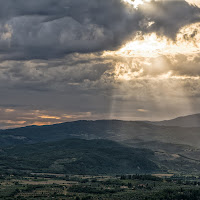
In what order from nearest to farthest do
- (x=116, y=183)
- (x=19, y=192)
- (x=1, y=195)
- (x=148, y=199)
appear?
(x=148, y=199) < (x=1, y=195) < (x=19, y=192) < (x=116, y=183)

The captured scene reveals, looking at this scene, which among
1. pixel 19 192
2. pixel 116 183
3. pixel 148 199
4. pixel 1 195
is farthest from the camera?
pixel 116 183

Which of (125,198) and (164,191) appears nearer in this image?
(125,198)

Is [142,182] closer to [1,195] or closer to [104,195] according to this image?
[104,195]

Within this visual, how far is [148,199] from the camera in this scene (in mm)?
139000

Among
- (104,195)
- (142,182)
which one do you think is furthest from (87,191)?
(142,182)

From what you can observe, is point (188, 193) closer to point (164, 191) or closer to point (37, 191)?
point (164, 191)

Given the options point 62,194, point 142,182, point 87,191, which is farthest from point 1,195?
point 142,182

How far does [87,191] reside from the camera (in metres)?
168

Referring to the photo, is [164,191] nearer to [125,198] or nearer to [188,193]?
[188,193]

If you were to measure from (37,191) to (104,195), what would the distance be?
30.8 metres

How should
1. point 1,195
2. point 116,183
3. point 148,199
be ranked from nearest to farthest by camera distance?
point 148,199 < point 1,195 < point 116,183

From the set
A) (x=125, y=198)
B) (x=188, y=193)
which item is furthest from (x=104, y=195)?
(x=188, y=193)

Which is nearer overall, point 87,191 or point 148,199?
point 148,199

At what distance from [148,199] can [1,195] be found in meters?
57.6
